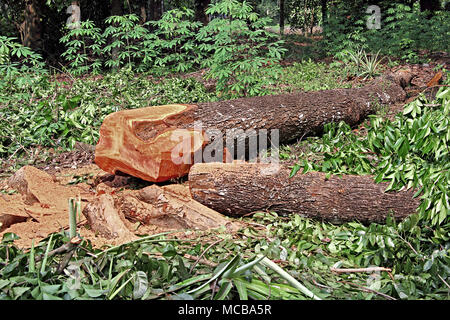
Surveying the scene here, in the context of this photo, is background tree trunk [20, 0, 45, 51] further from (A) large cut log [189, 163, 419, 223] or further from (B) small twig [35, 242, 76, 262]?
(B) small twig [35, 242, 76, 262]

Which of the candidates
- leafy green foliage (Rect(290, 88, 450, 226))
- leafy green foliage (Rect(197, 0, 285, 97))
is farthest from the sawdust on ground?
leafy green foliage (Rect(197, 0, 285, 97))

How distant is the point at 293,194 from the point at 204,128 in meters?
1.31

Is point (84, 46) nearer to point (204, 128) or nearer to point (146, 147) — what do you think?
point (204, 128)

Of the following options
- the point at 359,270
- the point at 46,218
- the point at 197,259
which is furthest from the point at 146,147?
the point at 359,270

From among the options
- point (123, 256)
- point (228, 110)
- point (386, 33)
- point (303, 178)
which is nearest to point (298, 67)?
point (386, 33)

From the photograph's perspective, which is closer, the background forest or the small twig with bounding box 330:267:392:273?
the background forest

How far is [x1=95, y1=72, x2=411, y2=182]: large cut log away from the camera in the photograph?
3979 mm

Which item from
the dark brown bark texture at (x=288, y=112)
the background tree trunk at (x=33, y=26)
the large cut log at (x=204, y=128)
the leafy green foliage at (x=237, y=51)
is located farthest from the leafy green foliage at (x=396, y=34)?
the background tree trunk at (x=33, y=26)

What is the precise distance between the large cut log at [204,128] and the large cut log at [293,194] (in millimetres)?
388

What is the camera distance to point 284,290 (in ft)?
7.25

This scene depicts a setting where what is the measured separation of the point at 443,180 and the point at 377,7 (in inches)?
396

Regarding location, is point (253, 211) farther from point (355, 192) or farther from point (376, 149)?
point (376, 149)

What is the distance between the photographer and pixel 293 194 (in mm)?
3570

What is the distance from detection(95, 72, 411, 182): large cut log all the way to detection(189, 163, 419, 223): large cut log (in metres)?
0.39
